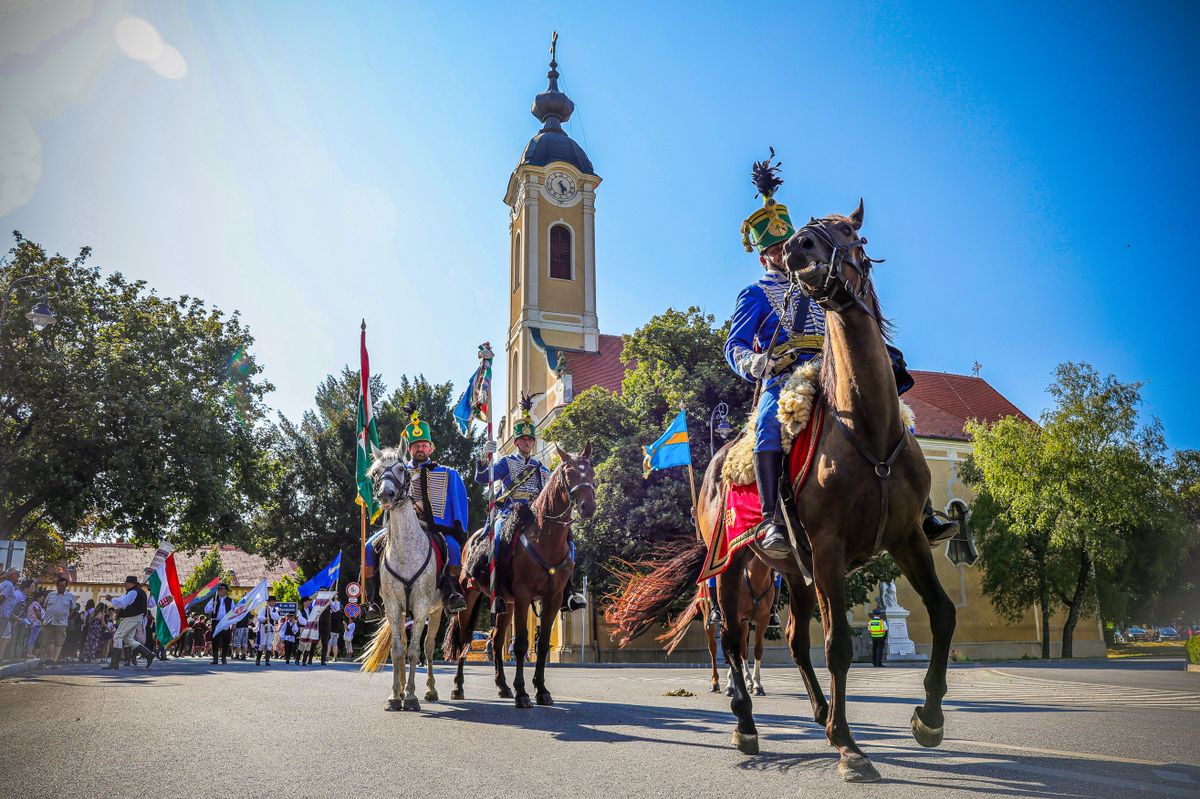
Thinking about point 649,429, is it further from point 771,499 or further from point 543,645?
point 771,499

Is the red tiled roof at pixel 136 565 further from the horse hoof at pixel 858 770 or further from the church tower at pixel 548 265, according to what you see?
the horse hoof at pixel 858 770

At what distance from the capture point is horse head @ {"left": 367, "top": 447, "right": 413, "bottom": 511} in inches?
390

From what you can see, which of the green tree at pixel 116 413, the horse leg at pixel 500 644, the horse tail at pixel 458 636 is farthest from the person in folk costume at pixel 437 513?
the green tree at pixel 116 413

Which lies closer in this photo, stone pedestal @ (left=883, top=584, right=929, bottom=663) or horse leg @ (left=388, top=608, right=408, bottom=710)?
horse leg @ (left=388, top=608, right=408, bottom=710)

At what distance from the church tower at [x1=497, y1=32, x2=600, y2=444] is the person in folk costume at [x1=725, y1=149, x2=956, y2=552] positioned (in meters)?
44.8

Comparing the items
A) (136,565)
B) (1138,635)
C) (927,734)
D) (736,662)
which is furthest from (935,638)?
(1138,635)

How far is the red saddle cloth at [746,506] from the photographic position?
18.0 feet

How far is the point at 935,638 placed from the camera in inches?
199

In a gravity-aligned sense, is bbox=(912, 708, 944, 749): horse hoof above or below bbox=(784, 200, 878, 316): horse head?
below

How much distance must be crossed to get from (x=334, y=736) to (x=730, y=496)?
362cm

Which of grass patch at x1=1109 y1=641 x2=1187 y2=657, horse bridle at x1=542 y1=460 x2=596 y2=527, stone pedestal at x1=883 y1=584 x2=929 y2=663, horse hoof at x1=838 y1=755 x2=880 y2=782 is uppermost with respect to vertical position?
horse bridle at x1=542 y1=460 x2=596 y2=527

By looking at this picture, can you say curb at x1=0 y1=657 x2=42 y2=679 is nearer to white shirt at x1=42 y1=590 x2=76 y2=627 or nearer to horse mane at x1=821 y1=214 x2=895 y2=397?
white shirt at x1=42 y1=590 x2=76 y2=627

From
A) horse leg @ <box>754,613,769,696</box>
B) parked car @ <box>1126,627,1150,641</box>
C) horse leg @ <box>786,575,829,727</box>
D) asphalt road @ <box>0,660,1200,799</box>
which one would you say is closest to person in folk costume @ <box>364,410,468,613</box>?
asphalt road @ <box>0,660,1200,799</box>

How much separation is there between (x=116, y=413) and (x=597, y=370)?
27471 millimetres
